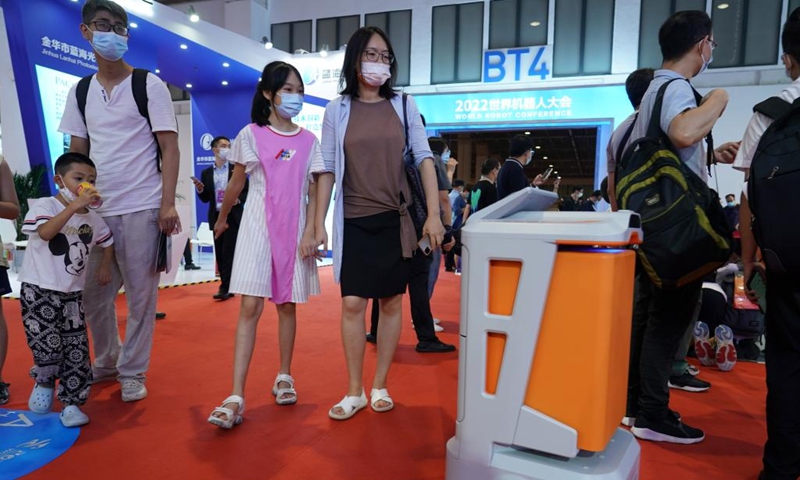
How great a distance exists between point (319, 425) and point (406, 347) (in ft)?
4.43

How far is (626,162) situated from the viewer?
6.11ft

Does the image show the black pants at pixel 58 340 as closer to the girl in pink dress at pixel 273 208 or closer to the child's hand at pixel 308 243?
the girl in pink dress at pixel 273 208

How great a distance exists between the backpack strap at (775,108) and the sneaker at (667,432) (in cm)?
117

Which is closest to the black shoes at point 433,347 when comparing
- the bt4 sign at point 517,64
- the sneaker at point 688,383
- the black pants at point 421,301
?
the black pants at point 421,301

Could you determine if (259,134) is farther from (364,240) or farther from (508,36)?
(508,36)

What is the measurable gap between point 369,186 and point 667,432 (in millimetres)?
1492

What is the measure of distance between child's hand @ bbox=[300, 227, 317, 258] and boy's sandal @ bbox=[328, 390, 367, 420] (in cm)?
63

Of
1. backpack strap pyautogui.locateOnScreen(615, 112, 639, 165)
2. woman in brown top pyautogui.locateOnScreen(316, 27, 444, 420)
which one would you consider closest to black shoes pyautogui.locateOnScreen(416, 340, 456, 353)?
woman in brown top pyautogui.locateOnScreen(316, 27, 444, 420)

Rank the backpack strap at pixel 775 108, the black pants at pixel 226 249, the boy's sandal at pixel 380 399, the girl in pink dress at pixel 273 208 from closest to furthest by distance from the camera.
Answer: the backpack strap at pixel 775 108
the girl in pink dress at pixel 273 208
the boy's sandal at pixel 380 399
the black pants at pixel 226 249

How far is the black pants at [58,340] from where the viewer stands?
2.02m

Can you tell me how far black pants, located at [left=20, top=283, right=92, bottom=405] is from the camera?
202cm

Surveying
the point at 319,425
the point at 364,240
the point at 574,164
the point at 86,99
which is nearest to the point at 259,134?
the point at 364,240

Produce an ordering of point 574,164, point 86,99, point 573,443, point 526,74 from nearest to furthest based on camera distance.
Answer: point 573,443
point 86,99
point 526,74
point 574,164

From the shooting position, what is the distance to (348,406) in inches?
84.8
